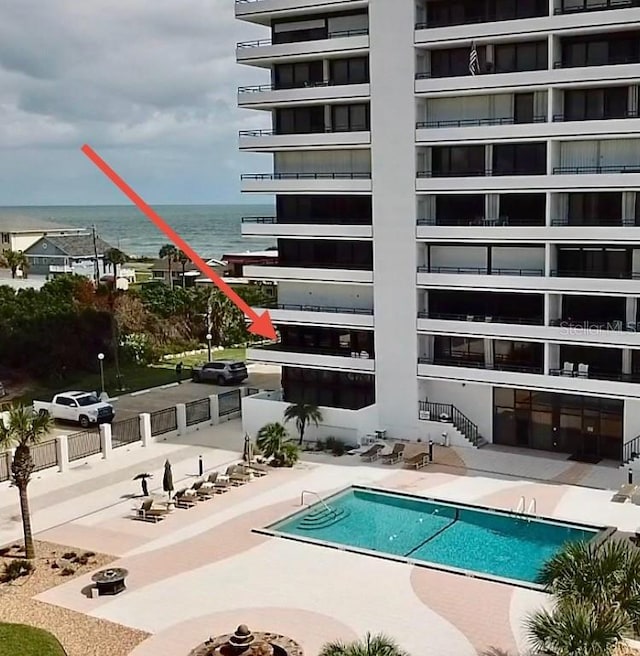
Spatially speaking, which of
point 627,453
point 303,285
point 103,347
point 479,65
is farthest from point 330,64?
point 103,347

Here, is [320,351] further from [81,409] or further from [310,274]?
[81,409]

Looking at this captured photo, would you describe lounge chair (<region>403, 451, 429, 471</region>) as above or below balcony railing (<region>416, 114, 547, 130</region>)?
below

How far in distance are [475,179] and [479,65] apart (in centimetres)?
432

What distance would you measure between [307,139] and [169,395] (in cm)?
1629

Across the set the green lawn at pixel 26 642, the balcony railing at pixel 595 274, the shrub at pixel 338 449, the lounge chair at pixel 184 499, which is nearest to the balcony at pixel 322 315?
the shrub at pixel 338 449

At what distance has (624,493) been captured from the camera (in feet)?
95.1

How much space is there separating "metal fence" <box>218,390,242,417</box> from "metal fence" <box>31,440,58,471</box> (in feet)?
29.2

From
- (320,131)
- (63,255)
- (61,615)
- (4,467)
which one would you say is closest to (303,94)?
(320,131)

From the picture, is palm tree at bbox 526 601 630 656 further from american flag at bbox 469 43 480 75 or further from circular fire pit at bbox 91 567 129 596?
american flag at bbox 469 43 480 75

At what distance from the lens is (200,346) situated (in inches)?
2352

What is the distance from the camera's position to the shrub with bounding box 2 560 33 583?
2344 centimetres

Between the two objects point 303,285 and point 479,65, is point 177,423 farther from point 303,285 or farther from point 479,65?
point 479,65

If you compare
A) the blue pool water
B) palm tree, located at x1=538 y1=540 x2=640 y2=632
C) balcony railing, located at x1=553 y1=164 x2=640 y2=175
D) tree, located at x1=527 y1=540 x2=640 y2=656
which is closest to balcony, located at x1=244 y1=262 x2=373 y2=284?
balcony railing, located at x1=553 y1=164 x2=640 y2=175

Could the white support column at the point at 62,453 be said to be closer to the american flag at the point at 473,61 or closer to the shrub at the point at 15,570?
the shrub at the point at 15,570
